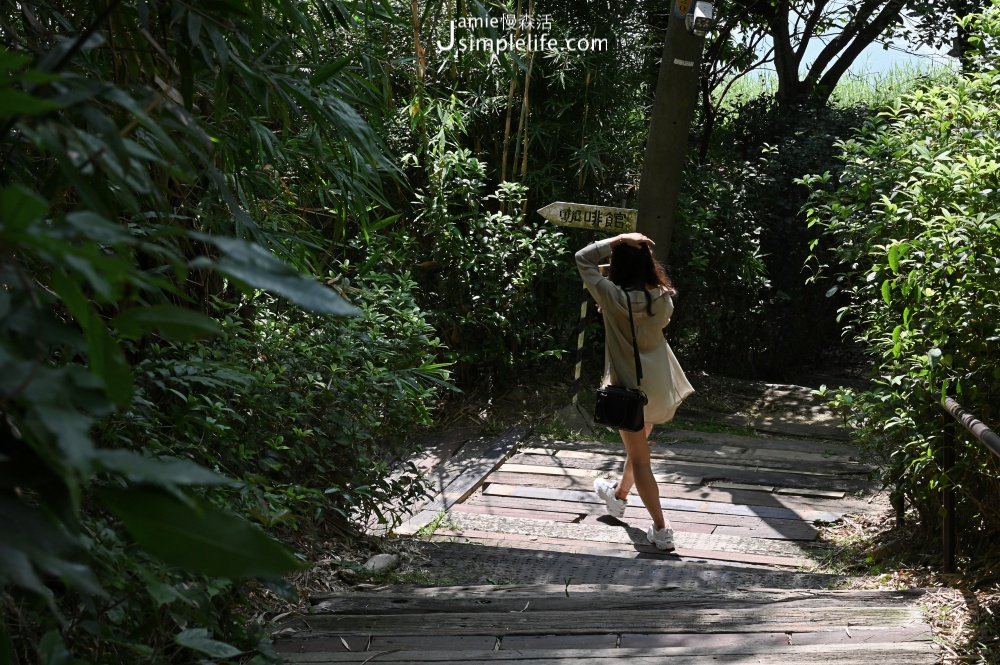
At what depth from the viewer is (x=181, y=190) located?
297 cm

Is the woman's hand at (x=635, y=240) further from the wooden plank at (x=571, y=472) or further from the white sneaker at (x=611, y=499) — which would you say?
the wooden plank at (x=571, y=472)

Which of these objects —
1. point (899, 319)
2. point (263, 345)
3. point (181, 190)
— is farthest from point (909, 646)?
point (181, 190)

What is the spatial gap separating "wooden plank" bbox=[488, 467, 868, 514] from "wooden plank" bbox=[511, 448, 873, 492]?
0.17m

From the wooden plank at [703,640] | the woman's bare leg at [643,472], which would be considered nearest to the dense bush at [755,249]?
the woman's bare leg at [643,472]

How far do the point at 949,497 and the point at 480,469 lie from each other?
291 centimetres

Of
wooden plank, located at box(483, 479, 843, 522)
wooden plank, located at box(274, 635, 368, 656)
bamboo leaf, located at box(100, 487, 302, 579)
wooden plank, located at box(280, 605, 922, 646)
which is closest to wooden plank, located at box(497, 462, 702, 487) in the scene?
wooden plank, located at box(483, 479, 843, 522)

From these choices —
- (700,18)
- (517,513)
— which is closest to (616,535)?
(517,513)

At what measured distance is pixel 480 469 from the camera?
219 inches

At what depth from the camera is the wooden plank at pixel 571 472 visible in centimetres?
530

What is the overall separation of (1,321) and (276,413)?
2398 millimetres

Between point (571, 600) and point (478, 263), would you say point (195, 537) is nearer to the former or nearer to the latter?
point (571, 600)

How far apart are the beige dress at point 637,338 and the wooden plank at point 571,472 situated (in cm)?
100

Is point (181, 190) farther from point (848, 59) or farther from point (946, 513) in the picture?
point (848, 59)

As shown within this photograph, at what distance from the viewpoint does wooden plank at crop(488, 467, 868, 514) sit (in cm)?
478
